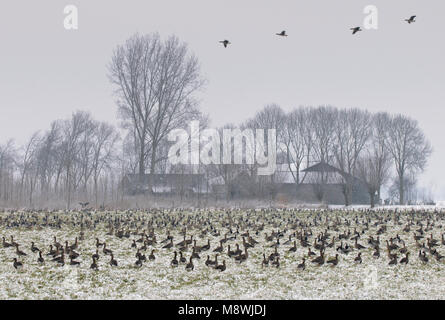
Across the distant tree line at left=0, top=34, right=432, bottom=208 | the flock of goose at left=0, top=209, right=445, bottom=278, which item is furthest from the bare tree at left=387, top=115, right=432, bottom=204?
the flock of goose at left=0, top=209, right=445, bottom=278

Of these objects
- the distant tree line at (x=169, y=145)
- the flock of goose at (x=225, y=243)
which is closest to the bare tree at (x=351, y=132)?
the distant tree line at (x=169, y=145)

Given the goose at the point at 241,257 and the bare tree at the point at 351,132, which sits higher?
the bare tree at the point at 351,132

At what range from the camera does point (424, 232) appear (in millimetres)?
19844

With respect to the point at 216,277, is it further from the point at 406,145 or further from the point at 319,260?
the point at 406,145

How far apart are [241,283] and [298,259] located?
121 inches

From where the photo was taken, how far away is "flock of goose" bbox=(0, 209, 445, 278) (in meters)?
14.8

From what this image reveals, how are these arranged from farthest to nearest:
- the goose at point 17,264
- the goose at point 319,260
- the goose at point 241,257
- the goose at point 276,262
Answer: the goose at point 241,257, the goose at point 319,260, the goose at point 276,262, the goose at point 17,264

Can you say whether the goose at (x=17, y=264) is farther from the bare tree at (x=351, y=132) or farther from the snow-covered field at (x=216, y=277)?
the bare tree at (x=351, y=132)

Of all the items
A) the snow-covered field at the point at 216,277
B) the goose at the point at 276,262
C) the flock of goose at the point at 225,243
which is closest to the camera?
the snow-covered field at the point at 216,277

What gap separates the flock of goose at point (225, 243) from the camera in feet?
48.5

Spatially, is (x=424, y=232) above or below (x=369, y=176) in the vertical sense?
below

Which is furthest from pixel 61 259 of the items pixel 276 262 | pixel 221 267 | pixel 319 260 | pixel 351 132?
pixel 351 132
